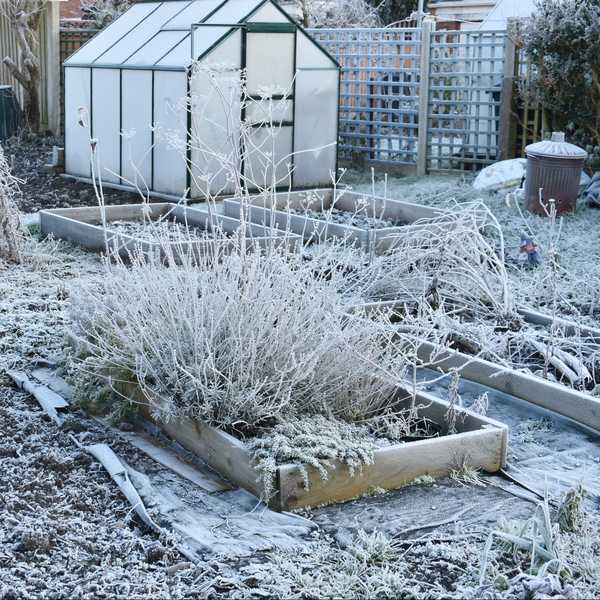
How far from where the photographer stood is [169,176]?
11.0 meters

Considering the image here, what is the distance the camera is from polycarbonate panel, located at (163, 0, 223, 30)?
37.0ft

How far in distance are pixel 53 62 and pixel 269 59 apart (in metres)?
5.93

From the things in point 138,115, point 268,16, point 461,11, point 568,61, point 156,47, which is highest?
point 461,11

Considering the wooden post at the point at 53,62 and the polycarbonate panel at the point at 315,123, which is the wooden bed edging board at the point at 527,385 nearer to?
the polycarbonate panel at the point at 315,123

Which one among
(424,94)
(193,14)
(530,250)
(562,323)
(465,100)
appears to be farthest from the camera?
(424,94)

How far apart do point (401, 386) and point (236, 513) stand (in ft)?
3.66

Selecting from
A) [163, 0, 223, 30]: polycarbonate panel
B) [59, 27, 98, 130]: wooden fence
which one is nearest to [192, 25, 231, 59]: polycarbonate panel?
[163, 0, 223, 30]: polycarbonate panel

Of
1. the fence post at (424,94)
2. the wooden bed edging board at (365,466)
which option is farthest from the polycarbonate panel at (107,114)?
the wooden bed edging board at (365,466)

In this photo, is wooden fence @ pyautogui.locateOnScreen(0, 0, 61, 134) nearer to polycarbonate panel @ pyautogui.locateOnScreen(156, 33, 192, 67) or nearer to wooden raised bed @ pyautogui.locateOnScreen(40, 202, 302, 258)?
polycarbonate panel @ pyautogui.locateOnScreen(156, 33, 192, 67)

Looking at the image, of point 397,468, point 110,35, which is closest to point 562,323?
point 397,468

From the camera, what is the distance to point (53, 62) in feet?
51.9

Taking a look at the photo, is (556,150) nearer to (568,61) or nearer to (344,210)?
(568,61)

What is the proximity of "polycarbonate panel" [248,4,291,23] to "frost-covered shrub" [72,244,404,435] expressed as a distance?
7.18m

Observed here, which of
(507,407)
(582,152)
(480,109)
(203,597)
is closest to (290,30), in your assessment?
(480,109)
